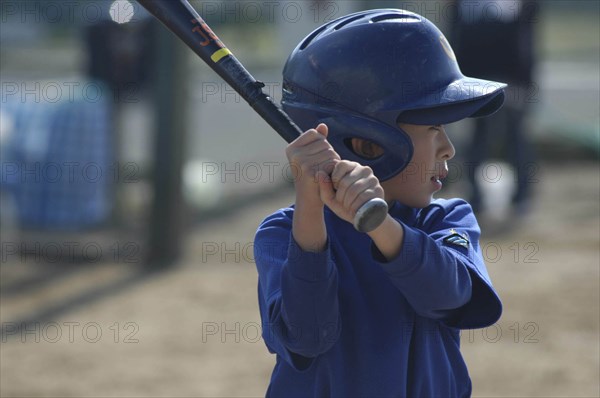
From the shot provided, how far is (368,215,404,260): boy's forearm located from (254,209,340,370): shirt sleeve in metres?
0.10

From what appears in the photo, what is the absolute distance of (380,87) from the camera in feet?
6.52

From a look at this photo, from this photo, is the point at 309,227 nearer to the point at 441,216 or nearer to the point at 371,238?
the point at 371,238

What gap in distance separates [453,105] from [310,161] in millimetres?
410

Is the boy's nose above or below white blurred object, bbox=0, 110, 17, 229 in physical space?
above

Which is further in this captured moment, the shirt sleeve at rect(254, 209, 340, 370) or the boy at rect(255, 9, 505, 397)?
the boy at rect(255, 9, 505, 397)

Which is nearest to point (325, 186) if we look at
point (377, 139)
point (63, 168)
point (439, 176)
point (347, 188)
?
point (347, 188)

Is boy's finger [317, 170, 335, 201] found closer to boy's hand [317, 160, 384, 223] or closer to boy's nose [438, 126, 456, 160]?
boy's hand [317, 160, 384, 223]

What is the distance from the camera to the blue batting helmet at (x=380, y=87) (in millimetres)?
1982

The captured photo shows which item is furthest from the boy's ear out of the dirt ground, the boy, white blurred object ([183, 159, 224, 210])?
white blurred object ([183, 159, 224, 210])

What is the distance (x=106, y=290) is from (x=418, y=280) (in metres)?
4.58

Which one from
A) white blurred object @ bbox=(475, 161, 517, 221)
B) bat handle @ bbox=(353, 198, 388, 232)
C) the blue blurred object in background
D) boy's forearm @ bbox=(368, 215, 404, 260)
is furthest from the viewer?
white blurred object @ bbox=(475, 161, 517, 221)

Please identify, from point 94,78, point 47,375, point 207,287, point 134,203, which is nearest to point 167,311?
point 207,287

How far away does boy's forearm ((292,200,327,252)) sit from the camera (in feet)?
5.85

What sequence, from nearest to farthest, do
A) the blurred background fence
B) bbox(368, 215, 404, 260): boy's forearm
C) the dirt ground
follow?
1. bbox(368, 215, 404, 260): boy's forearm
2. the dirt ground
3. the blurred background fence
